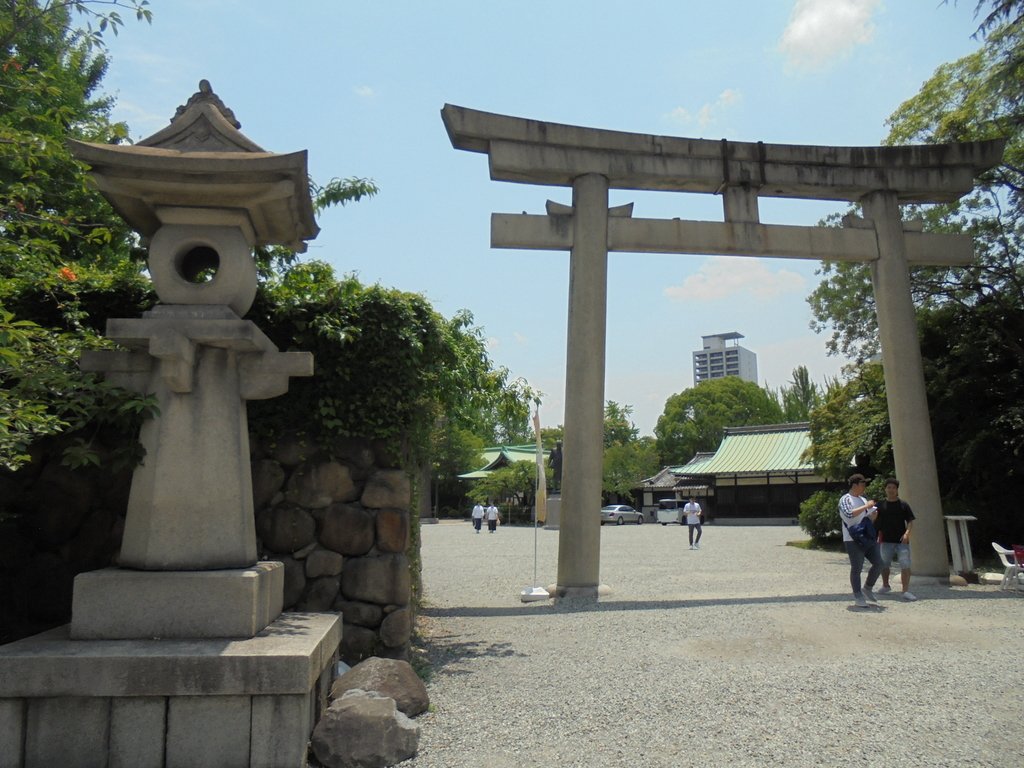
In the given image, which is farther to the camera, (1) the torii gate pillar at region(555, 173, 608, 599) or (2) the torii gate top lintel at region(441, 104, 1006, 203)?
(2) the torii gate top lintel at region(441, 104, 1006, 203)

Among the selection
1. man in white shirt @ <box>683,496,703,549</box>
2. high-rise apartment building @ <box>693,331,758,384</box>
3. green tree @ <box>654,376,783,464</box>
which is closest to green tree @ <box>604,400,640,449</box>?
green tree @ <box>654,376,783,464</box>

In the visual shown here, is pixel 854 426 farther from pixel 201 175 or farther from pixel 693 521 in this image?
pixel 201 175

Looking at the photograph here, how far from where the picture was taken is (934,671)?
5102 mm

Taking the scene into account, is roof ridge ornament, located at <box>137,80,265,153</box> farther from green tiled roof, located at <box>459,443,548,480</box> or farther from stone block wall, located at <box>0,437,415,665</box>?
green tiled roof, located at <box>459,443,548,480</box>

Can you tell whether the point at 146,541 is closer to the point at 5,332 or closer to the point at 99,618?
the point at 99,618


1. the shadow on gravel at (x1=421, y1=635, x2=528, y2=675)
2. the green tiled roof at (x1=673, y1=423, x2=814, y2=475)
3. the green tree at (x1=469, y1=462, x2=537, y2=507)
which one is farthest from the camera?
the green tree at (x1=469, y1=462, x2=537, y2=507)

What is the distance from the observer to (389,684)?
168 inches

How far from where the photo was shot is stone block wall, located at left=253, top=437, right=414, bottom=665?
5.29 metres

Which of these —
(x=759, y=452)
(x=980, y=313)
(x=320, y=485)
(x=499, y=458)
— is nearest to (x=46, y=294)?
(x=320, y=485)

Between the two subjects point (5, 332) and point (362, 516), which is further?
point (362, 516)

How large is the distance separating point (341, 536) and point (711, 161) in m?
7.34

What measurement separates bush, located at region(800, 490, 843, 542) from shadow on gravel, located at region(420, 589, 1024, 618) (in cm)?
851

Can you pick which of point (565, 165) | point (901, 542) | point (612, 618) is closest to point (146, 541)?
point (612, 618)

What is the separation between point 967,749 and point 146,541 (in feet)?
15.0
